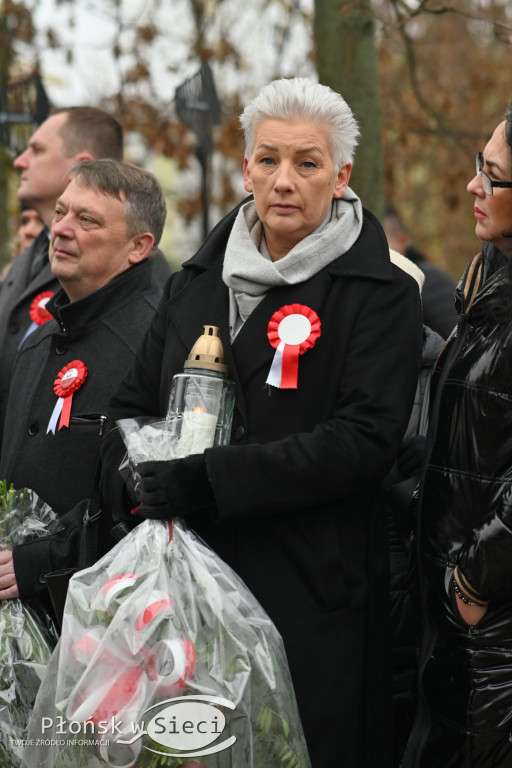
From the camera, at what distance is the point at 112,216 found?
405cm

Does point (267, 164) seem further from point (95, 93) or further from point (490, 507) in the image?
point (95, 93)

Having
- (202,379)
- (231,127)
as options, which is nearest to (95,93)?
(231,127)

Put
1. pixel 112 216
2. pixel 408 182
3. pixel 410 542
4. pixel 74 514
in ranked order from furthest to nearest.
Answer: pixel 408 182 < pixel 112 216 < pixel 74 514 < pixel 410 542

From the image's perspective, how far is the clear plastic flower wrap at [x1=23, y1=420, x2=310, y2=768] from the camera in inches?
107

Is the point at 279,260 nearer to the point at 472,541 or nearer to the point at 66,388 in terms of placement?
the point at 472,541

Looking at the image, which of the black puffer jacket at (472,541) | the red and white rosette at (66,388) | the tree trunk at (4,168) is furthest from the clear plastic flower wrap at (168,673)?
the tree trunk at (4,168)

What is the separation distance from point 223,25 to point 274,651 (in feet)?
28.5

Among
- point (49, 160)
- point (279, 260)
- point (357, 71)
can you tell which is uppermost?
point (357, 71)

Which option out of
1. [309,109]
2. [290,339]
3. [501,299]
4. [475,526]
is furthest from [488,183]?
[475,526]

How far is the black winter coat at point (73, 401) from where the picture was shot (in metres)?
3.60

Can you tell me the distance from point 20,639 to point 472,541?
5.39 feet

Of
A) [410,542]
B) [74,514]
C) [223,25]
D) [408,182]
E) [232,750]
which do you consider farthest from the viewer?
[408,182]

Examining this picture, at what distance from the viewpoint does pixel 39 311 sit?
468cm

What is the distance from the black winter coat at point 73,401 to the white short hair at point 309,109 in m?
1.08
